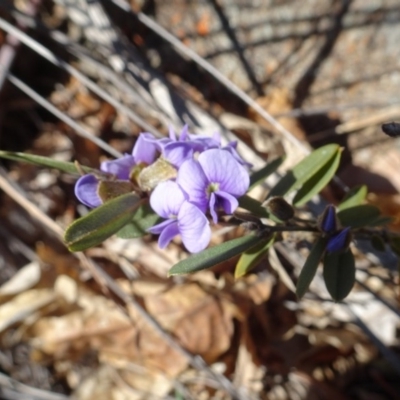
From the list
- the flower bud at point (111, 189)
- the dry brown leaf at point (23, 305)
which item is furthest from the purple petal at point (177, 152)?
the dry brown leaf at point (23, 305)

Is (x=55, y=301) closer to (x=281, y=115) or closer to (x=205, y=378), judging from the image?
(x=205, y=378)

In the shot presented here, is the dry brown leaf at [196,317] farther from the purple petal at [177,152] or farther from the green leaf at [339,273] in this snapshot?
the purple petal at [177,152]

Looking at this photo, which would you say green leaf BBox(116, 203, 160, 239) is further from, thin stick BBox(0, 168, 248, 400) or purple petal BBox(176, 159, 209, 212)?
thin stick BBox(0, 168, 248, 400)

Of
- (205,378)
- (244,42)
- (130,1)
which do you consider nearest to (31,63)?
(130,1)

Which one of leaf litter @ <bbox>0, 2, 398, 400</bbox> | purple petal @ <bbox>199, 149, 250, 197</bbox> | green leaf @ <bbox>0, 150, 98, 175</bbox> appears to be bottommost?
leaf litter @ <bbox>0, 2, 398, 400</bbox>

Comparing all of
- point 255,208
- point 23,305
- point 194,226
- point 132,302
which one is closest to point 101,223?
point 194,226

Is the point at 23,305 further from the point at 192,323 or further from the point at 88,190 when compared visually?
the point at 88,190

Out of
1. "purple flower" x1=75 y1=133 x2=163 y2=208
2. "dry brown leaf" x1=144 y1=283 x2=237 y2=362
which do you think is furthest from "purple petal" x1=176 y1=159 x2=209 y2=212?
"dry brown leaf" x1=144 y1=283 x2=237 y2=362
